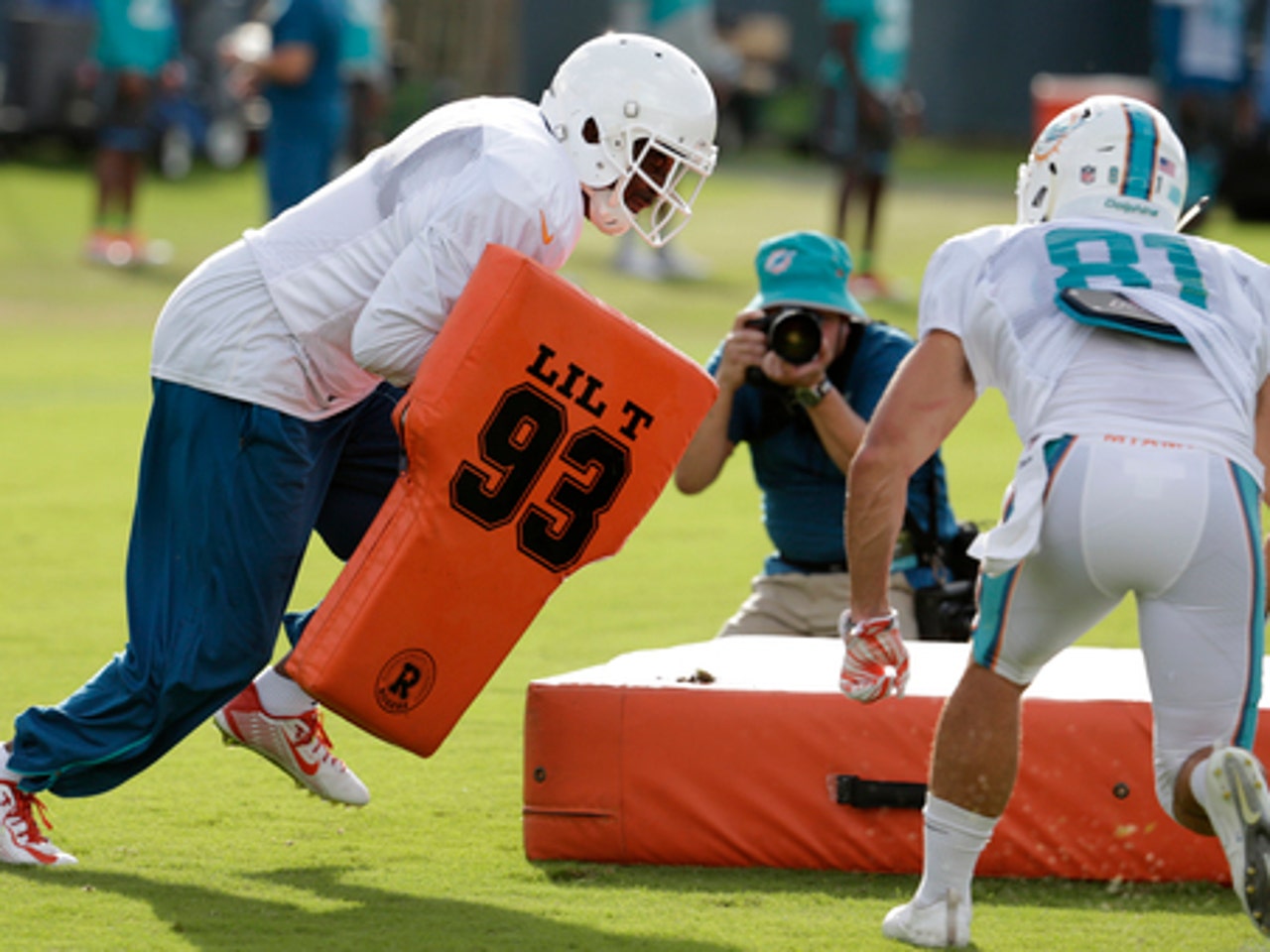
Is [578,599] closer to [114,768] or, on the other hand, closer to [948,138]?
[114,768]

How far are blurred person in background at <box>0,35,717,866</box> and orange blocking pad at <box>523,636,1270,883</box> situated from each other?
0.58 m

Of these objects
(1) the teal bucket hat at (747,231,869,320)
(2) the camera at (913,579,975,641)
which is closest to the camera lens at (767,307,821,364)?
(1) the teal bucket hat at (747,231,869,320)

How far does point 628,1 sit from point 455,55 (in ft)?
31.0

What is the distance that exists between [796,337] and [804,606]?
0.79 metres

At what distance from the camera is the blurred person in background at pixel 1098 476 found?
3.43m

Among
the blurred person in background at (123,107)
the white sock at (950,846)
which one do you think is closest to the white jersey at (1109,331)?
the white sock at (950,846)

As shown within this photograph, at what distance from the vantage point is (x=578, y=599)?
7.04 metres

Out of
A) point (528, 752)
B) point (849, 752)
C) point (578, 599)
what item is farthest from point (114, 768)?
point (578, 599)

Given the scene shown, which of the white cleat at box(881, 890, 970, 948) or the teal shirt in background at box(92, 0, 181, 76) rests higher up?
the white cleat at box(881, 890, 970, 948)

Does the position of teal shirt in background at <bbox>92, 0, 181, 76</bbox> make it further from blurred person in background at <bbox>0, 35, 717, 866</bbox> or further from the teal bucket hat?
blurred person in background at <bbox>0, 35, 717, 866</bbox>

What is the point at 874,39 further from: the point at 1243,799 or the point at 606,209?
the point at 1243,799

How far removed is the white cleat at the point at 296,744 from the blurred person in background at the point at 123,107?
10824mm

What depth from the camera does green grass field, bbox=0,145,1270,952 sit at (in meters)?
3.82

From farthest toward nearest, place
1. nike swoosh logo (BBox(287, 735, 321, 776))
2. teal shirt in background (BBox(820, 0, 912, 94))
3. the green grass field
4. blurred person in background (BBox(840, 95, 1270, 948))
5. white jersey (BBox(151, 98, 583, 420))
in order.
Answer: teal shirt in background (BBox(820, 0, 912, 94))
nike swoosh logo (BBox(287, 735, 321, 776))
white jersey (BBox(151, 98, 583, 420))
the green grass field
blurred person in background (BBox(840, 95, 1270, 948))
